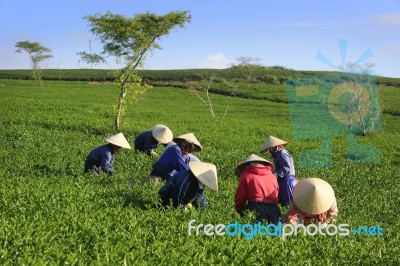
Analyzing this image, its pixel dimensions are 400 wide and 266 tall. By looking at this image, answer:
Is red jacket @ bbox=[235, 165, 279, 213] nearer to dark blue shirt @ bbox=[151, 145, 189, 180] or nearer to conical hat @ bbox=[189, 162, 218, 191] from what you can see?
conical hat @ bbox=[189, 162, 218, 191]


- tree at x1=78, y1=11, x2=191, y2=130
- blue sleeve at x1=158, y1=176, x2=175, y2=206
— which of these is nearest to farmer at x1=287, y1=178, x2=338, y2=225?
blue sleeve at x1=158, y1=176, x2=175, y2=206

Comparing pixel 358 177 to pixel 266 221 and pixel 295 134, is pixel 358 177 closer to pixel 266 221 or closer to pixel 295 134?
pixel 266 221

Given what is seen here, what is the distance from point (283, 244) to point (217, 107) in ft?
152

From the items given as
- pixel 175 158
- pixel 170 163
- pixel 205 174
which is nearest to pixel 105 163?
pixel 170 163

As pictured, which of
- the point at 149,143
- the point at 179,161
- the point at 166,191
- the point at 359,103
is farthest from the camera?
the point at 359,103

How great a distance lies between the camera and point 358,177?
15.8m

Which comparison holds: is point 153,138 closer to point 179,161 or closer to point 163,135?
point 163,135

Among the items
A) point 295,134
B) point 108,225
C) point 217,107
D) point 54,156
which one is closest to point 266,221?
point 108,225

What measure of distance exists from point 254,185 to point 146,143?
7.10m

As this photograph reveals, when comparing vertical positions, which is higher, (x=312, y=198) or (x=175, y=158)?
(x=312, y=198)

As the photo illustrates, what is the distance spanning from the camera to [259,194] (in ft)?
24.9

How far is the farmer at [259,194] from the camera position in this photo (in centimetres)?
758

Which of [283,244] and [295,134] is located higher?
[283,244]

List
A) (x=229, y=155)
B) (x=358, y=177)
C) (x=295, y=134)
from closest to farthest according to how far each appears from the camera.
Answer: (x=358, y=177) → (x=229, y=155) → (x=295, y=134)
